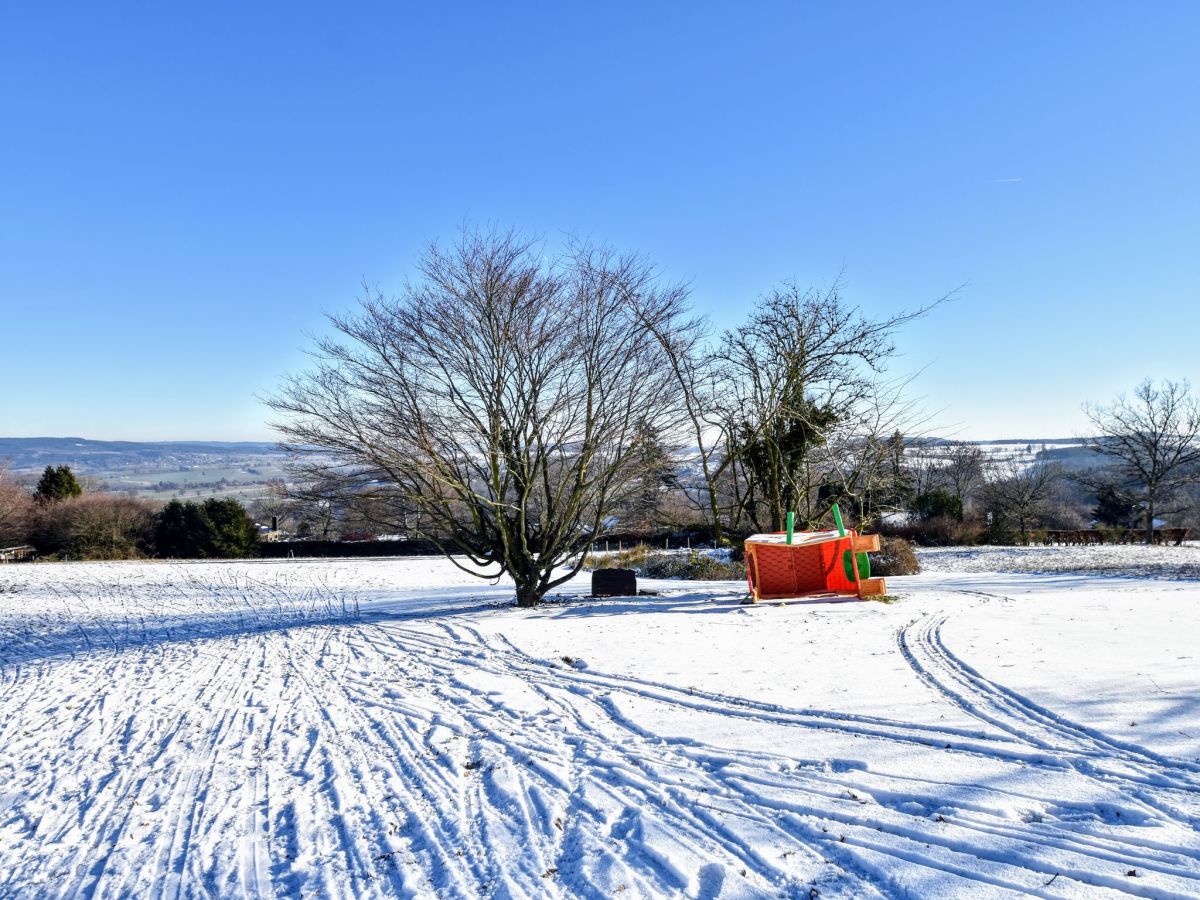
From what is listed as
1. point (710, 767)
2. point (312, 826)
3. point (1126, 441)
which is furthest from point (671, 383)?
point (1126, 441)

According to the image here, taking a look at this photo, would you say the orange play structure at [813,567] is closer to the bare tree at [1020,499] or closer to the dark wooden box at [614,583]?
the dark wooden box at [614,583]

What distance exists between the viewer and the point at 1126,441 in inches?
1373

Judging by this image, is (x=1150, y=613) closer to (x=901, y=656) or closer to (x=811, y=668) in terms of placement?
(x=901, y=656)

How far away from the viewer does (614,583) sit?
1642cm

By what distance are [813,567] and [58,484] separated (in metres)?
35.7

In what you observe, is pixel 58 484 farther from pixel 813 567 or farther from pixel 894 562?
pixel 813 567

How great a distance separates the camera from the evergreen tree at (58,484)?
35688mm

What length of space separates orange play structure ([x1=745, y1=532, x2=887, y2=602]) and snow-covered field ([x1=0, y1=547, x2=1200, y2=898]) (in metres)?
2.12

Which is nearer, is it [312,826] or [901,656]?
[312,826]

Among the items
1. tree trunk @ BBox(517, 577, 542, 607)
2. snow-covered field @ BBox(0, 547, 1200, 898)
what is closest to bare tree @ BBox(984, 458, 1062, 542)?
tree trunk @ BBox(517, 577, 542, 607)

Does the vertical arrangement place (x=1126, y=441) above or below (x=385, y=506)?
above

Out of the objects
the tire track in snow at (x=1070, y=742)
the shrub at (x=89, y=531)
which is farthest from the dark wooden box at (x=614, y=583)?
the shrub at (x=89, y=531)

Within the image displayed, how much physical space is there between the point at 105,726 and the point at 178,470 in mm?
96865

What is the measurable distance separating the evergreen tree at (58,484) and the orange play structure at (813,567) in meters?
34.2
